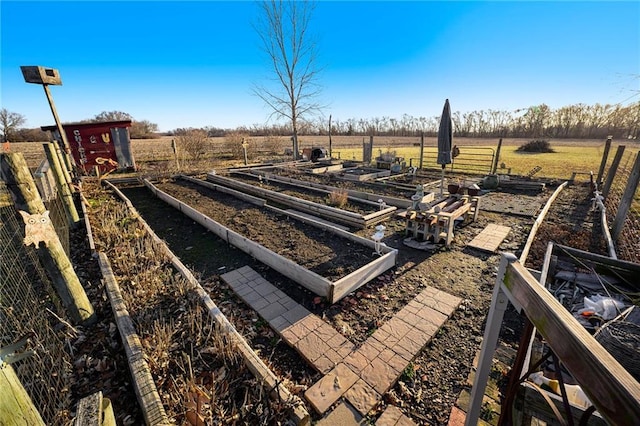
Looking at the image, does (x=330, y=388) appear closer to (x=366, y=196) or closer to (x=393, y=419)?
(x=393, y=419)

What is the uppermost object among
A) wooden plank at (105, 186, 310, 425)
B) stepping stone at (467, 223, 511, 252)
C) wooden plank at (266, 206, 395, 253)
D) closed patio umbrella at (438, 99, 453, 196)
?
closed patio umbrella at (438, 99, 453, 196)

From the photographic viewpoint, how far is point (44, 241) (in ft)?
8.91

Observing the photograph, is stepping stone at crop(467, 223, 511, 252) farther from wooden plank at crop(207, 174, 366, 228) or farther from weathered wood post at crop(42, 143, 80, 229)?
weathered wood post at crop(42, 143, 80, 229)

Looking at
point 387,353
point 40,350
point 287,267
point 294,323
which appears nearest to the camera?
point 40,350

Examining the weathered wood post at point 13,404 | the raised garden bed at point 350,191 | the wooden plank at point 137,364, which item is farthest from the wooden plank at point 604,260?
the weathered wood post at point 13,404

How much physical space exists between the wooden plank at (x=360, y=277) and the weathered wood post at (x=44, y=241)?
3092 millimetres

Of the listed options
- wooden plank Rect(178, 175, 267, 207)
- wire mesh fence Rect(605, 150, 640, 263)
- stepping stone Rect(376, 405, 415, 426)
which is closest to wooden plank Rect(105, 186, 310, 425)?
stepping stone Rect(376, 405, 415, 426)

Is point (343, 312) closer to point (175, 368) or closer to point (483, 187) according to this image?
point (175, 368)

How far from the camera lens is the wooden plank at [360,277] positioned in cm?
373

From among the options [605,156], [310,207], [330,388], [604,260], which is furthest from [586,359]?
[605,156]

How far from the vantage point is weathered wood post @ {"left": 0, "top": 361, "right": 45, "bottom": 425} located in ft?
3.88

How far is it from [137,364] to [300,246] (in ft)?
10.6

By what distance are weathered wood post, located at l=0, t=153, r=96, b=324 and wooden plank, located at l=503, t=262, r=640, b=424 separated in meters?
4.00

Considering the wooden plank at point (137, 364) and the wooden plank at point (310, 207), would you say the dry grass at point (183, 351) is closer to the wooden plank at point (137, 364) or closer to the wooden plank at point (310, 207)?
the wooden plank at point (137, 364)
